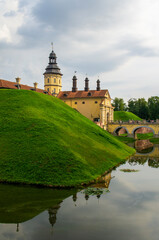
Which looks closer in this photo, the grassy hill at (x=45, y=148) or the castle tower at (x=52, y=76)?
the grassy hill at (x=45, y=148)

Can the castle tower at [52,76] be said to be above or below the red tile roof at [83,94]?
above

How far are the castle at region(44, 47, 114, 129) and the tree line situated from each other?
123 feet

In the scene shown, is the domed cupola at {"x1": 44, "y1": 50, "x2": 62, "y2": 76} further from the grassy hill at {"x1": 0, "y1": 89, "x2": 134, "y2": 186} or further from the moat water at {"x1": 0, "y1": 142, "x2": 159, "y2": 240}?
the moat water at {"x1": 0, "y1": 142, "x2": 159, "y2": 240}

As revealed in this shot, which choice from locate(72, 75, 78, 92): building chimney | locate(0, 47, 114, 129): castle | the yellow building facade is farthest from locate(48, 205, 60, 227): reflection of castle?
locate(72, 75, 78, 92): building chimney

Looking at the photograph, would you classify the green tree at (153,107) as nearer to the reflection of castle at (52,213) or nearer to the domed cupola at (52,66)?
the domed cupola at (52,66)

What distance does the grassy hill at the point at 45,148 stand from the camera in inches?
969

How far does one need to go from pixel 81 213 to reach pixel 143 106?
107682mm

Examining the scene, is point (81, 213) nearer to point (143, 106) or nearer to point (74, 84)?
point (74, 84)

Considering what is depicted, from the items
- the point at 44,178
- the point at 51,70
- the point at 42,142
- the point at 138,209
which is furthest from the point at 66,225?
the point at 51,70

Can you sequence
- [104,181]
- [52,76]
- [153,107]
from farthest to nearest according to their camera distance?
[153,107] < [52,76] < [104,181]

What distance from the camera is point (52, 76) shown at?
83312mm

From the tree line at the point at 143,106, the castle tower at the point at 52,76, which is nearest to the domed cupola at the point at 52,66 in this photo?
the castle tower at the point at 52,76

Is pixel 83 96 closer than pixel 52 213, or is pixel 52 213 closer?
pixel 52 213

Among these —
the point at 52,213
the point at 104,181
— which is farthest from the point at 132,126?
the point at 52,213
